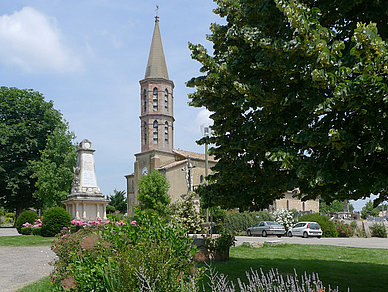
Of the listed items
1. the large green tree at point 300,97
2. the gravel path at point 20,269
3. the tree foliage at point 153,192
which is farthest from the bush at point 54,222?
the tree foliage at point 153,192

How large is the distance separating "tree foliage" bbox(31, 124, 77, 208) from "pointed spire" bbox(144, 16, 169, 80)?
71.3 ft

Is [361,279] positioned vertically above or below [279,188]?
below

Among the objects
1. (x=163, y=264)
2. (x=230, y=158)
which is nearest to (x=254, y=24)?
(x=230, y=158)

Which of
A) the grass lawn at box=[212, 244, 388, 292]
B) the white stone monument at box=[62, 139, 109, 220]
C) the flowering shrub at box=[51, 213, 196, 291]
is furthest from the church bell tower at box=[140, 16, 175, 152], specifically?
the flowering shrub at box=[51, 213, 196, 291]

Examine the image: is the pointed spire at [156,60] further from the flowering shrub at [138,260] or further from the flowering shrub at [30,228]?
the flowering shrub at [138,260]

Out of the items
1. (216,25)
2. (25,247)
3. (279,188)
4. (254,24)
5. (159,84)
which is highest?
(159,84)

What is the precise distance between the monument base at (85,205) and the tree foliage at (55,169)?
10.2 m

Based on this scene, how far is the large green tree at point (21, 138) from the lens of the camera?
40750 millimetres

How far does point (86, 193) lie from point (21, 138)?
53.1 ft

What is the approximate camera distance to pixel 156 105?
2411 inches

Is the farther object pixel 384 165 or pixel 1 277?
pixel 1 277

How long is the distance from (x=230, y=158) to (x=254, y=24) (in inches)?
119

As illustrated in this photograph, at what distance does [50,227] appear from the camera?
25.3 meters

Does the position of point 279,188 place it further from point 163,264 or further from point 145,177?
point 145,177
